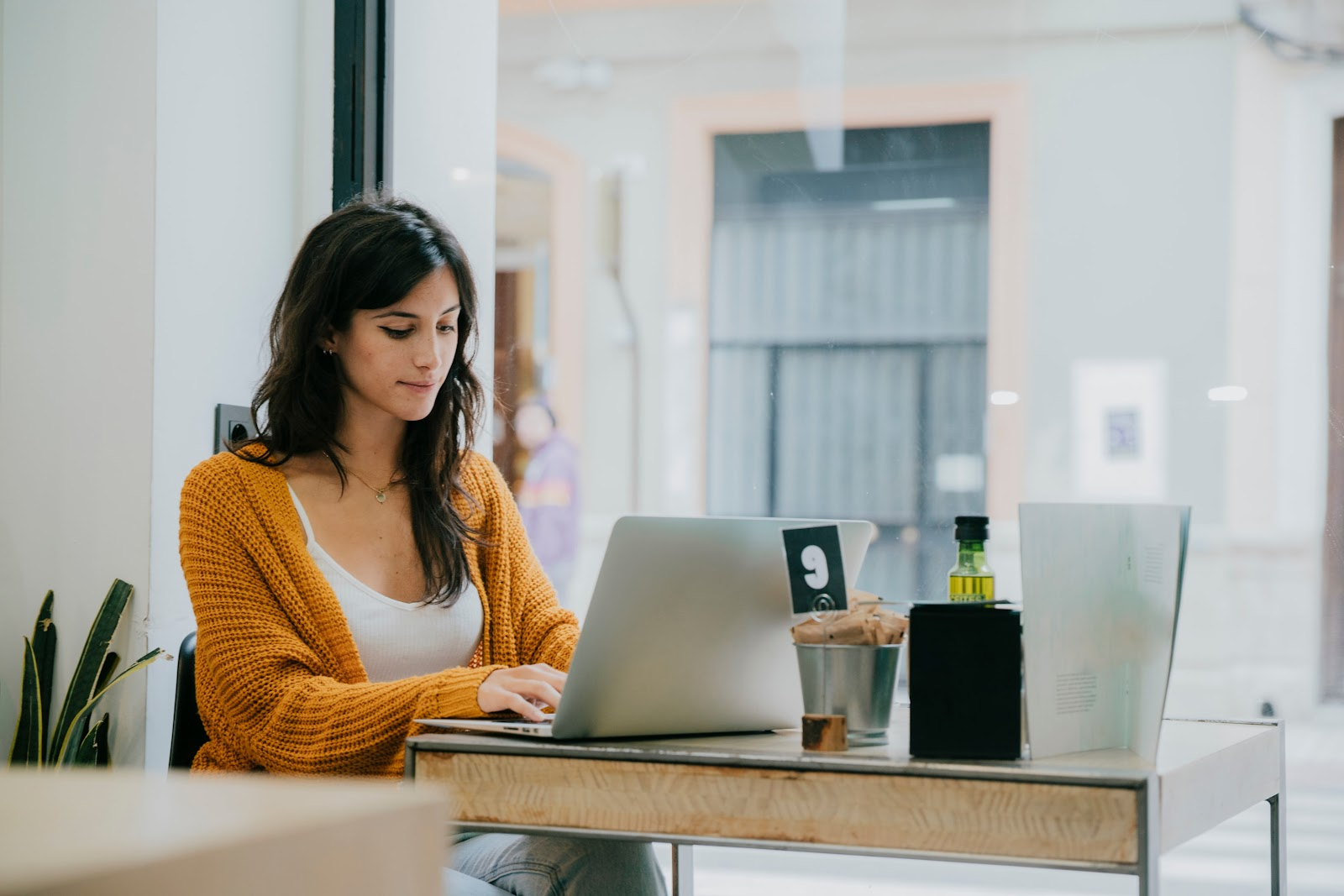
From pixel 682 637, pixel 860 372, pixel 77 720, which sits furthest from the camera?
pixel 860 372

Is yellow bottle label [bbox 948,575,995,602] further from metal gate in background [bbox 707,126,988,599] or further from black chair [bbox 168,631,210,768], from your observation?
metal gate in background [bbox 707,126,988,599]

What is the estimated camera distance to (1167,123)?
2.57 m

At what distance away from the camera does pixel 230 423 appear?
7.95 feet

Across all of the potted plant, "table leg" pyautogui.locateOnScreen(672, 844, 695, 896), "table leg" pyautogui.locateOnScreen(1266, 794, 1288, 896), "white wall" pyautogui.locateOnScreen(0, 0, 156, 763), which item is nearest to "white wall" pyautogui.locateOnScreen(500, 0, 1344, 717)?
"table leg" pyautogui.locateOnScreen(1266, 794, 1288, 896)

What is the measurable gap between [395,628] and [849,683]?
0.73 m

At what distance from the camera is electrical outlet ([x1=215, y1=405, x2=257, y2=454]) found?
94.3 inches

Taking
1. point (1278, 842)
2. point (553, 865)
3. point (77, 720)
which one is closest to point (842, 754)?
point (553, 865)

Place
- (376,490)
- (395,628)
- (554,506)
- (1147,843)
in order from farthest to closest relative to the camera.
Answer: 1. (554,506)
2. (376,490)
3. (395,628)
4. (1147,843)

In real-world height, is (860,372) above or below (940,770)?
above

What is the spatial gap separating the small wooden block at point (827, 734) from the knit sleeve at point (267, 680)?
362mm

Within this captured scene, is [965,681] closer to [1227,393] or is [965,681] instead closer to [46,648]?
[1227,393]

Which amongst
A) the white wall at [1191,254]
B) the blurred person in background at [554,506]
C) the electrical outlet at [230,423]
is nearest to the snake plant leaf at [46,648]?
the electrical outlet at [230,423]

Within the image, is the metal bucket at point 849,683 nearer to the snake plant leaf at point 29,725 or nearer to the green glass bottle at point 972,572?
the green glass bottle at point 972,572

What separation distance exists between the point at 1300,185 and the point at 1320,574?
672 millimetres
